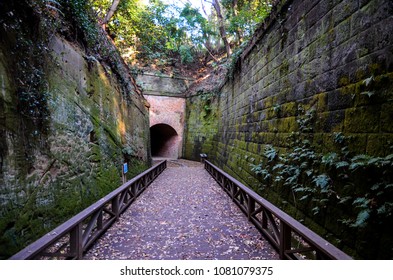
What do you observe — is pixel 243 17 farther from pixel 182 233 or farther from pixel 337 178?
pixel 182 233

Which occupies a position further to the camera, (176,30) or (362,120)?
(176,30)

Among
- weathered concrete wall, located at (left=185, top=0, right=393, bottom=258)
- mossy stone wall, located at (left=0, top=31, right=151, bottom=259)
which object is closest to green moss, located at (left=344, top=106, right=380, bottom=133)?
weathered concrete wall, located at (left=185, top=0, right=393, bottom=258)

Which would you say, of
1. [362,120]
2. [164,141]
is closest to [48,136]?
[362,120]

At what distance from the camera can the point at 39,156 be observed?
109 inches

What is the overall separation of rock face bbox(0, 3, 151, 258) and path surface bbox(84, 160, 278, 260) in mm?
753

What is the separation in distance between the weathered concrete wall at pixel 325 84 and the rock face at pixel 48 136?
3.17 m

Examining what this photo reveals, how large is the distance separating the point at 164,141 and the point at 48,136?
1430 cm

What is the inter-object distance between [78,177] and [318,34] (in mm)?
4054

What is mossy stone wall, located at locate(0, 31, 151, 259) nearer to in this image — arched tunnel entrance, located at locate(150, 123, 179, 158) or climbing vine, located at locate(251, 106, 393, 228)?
climbing vine, located at locate(251, 106, 393, 228)

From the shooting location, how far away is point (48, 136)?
2963mm

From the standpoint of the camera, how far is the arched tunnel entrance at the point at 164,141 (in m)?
16.0

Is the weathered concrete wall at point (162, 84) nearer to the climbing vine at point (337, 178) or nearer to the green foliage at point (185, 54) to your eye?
the green foliage at point (185, 54)

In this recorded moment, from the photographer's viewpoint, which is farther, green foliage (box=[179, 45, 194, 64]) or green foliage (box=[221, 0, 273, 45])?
green foliage (box=[179, 45, 194, 64])

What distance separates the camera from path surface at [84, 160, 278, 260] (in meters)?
2.61
